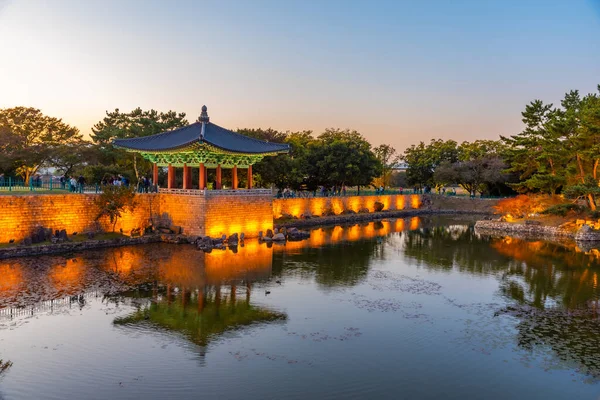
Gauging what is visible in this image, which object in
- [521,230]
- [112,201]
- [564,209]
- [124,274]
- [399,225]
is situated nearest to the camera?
[124,274]

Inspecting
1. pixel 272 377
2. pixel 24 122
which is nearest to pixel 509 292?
pixel 272 377

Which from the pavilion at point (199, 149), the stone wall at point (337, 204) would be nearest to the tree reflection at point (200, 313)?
the pavilion at point (199, 149)

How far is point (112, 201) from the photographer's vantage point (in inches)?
1098

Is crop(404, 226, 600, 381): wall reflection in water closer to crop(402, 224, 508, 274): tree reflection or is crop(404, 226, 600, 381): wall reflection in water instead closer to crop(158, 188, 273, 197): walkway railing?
crop(402, 224, 508, 274): tree reflection

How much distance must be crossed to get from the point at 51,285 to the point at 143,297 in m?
3.96

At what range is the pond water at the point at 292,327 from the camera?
10.9 metres

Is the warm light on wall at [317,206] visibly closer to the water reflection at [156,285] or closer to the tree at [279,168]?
the tree at [279,168]

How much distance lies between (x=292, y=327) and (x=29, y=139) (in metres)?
34.6

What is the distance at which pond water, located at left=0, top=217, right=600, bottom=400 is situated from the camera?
10.9 m

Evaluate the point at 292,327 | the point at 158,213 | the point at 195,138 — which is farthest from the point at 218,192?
the point at 292,327

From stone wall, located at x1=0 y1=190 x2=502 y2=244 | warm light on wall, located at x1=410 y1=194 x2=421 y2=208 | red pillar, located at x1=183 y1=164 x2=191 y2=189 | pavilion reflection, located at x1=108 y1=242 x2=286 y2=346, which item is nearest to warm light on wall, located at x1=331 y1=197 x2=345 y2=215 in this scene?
stone wall, located at x1=0 y1=190 x2=502 y2=244

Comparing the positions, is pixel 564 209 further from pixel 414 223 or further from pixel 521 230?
pixel 414 223

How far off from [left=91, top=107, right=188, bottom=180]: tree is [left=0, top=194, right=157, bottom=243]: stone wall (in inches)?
554

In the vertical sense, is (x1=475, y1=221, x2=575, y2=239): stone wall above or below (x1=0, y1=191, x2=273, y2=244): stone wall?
below
